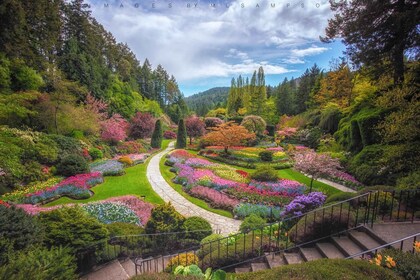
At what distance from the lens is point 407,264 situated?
4.13 meters

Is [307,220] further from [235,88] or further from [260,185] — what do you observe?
[235,88]

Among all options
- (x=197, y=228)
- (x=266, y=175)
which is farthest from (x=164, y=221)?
(x=266, y=175)

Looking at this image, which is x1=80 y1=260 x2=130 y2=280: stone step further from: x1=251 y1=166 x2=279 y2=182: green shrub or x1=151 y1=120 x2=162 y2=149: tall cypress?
x1=151 y1=120 x2=162 y2=149: tall cypress

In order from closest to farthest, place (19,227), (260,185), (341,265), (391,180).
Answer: (341,265)
(19,227)
(391,180)
(260,185)

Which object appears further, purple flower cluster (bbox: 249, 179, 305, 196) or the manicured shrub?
the manicured shrub

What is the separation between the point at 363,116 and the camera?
15680 mm

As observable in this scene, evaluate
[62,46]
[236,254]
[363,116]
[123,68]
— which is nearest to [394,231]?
[236,254]

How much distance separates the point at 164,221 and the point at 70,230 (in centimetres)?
319

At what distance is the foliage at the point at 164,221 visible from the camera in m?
8.66

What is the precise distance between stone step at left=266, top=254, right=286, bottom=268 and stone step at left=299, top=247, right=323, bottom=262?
58 cm

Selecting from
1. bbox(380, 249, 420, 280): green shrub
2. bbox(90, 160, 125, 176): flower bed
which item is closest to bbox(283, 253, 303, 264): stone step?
bbox(380, 249, 420, 280): green shrub

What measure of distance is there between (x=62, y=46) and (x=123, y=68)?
16.3m

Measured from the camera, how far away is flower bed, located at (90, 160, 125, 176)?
17.6m

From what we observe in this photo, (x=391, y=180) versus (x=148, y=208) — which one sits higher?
(x=391, y=180)
